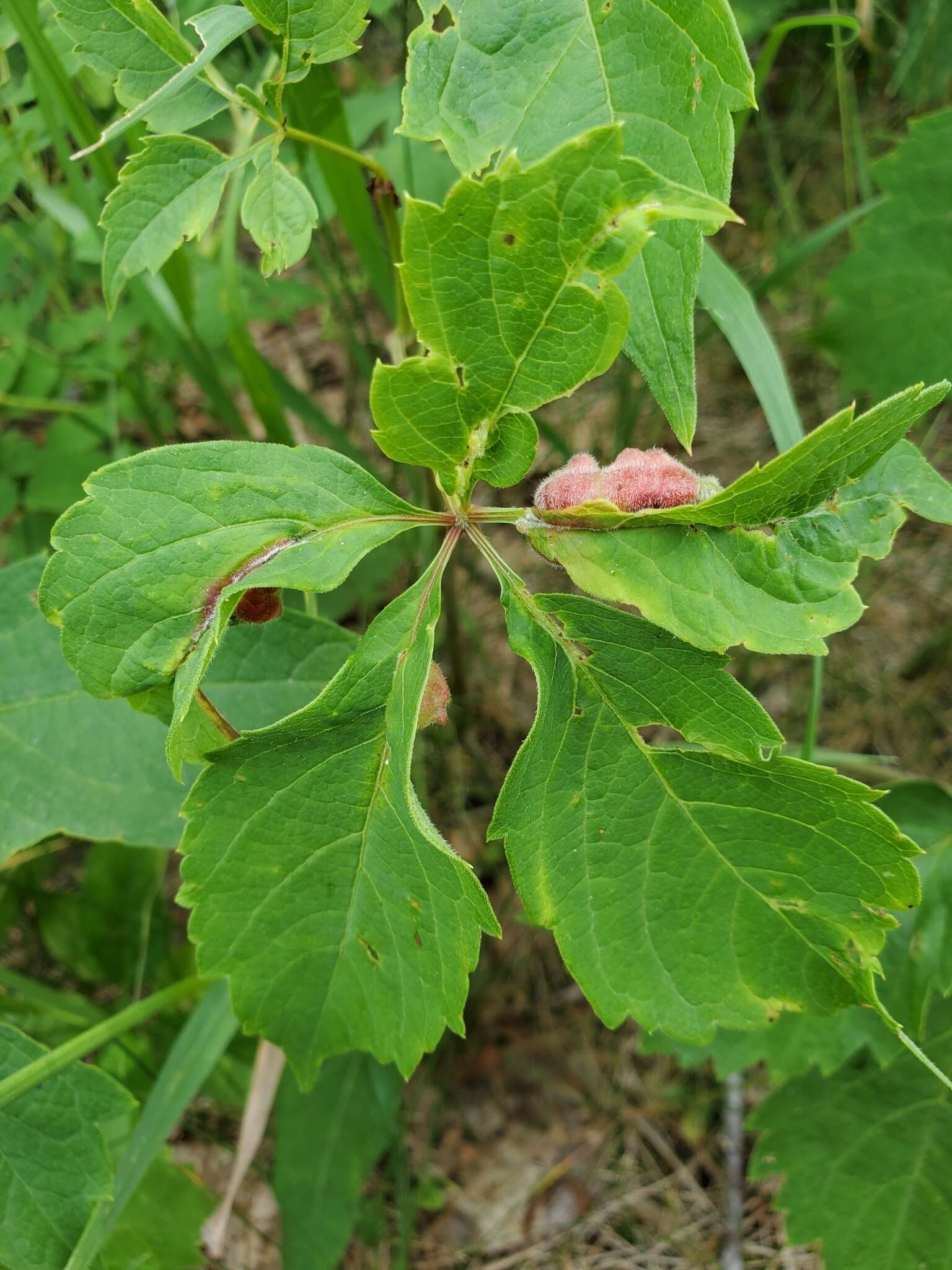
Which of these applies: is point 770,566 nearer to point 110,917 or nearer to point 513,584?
point 513,584

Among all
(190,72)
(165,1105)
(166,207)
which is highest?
(190,72)

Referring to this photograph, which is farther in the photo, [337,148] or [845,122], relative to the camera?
[845,122]

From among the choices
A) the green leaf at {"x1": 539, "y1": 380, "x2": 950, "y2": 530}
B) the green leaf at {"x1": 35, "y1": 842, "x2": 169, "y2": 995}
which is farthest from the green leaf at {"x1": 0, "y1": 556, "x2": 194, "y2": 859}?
the green leaf at {"x1": 539, "y1": 380, "x2": 950, "y2": 530}

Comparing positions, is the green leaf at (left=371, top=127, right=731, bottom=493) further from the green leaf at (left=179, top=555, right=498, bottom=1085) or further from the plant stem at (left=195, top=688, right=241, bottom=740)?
the plant stem at (left=195, top=688, right=241, bottom=740)

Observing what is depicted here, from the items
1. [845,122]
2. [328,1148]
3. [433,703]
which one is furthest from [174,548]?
[845,122]

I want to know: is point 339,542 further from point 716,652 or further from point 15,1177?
point 15,1177

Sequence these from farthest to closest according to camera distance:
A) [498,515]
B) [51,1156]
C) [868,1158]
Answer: [868,1158]
[51,1156]
[498,515]
